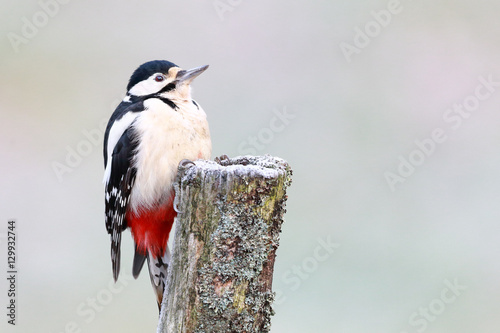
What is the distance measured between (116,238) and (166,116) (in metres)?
0.92

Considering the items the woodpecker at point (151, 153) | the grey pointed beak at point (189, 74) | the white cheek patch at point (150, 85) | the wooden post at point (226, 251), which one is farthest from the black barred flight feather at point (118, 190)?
the wooden post at point (226, 251)

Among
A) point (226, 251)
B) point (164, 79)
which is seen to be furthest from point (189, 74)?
point (226, 251)

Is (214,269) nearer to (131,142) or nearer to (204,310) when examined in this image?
(204,310)

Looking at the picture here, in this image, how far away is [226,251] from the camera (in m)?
2.27

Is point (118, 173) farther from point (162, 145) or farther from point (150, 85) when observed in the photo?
point (150, 85)

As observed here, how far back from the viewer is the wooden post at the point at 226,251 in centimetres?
226

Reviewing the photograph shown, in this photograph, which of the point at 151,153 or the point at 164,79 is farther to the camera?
the point at 164,79

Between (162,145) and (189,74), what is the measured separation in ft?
1.82

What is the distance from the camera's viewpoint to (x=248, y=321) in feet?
7.50

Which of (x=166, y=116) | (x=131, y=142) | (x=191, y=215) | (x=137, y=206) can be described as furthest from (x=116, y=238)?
(x=191, y=215)

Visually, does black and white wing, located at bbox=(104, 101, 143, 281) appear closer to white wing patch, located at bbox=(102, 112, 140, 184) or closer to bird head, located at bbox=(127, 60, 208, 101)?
white wing patch, located at bbox=(102, 112, 140, 184)

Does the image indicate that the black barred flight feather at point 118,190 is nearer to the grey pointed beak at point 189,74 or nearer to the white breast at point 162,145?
the white breast at point 162,145

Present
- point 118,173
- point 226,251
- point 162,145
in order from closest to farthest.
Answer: point 226,251 < point 162,145 < point 118,173

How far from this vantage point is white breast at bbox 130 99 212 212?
3.26 metres
